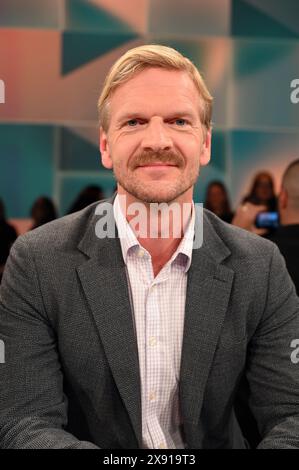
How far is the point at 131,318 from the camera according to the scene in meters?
1.45

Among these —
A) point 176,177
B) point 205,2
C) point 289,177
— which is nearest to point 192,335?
point 176,177

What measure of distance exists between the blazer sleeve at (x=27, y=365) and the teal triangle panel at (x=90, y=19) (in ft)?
12.4

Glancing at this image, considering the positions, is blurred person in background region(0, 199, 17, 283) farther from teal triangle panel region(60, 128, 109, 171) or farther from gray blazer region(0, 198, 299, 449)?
gray blazer region(0, 198, 299, 449)

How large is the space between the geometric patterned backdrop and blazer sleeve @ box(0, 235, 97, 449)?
3.41 metres

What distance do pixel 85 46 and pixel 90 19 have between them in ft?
0.67

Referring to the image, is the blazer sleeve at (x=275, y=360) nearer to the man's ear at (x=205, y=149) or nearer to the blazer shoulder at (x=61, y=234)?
the man's ear at (x=205, y=149)

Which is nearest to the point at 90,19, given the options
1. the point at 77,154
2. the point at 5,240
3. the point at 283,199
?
the point at 77,154

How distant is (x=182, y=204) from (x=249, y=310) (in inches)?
11.4

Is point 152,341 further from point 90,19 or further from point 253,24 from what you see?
point 253,24

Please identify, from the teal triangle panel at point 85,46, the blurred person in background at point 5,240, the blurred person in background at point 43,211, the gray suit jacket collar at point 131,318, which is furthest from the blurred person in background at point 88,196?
the gray suit jacket collar at point 131,318

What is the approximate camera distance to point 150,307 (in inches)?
58.2

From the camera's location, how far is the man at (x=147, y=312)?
142 centimetres

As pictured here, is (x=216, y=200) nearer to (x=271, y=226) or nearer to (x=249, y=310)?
(x=271, y=226)

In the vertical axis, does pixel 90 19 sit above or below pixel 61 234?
above
